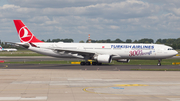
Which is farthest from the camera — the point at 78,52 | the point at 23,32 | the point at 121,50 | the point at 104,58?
the point at 23,32

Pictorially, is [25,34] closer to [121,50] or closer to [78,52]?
[78,52]

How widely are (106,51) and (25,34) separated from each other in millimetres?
17998

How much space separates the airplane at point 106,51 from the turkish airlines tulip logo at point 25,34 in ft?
3.60

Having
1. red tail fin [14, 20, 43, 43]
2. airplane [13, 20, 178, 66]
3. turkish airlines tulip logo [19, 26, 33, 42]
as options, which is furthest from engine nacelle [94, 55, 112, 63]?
turkish airlines tulip logo [19, 26, 33, 42]

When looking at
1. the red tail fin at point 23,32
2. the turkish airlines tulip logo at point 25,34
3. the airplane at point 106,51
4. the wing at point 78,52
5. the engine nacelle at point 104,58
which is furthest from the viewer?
the turkish airlines tulip logo at point 25,34

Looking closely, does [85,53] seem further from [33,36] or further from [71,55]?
[33,36]

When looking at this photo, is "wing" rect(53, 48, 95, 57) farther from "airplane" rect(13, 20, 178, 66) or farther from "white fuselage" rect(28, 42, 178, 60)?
"white fuselage" rect(28, 42, 178, 60)

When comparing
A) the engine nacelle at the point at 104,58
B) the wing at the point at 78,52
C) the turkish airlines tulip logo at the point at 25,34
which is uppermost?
the turkish airlines tulip logo at the point at 25,34

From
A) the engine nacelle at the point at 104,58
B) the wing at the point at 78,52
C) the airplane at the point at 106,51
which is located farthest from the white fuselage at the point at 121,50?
the engine nacelle at the point at 104,58

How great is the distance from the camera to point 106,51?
1847 inches

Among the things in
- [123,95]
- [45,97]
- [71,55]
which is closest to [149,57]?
[71,55]

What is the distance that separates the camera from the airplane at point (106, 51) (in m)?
45.3

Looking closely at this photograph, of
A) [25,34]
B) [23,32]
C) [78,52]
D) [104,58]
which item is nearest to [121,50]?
[104,58]

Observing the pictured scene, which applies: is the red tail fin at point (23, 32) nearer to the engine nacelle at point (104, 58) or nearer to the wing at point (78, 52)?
the wing at point (78, 52)
